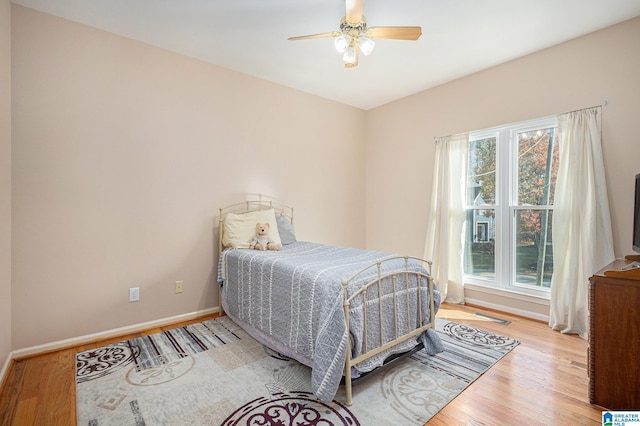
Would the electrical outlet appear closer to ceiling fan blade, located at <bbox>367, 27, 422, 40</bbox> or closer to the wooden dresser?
ceiling fan blade, located at <bbox>367, 27, 422, 40</bbox>

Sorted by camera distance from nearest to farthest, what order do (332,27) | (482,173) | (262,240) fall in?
(332,27)
(262,240)
(482,173)

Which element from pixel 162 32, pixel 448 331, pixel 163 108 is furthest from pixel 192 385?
pixel 162 32

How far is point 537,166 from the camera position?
314cm

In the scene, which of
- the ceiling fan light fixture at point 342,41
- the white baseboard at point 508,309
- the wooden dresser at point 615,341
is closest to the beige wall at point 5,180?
the ceiling fan light fixture at point 342,41

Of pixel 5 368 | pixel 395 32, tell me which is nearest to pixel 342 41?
pixel 395 32

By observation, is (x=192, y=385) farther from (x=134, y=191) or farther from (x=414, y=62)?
(x=414, y=62)

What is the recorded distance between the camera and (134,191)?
9.12 feet

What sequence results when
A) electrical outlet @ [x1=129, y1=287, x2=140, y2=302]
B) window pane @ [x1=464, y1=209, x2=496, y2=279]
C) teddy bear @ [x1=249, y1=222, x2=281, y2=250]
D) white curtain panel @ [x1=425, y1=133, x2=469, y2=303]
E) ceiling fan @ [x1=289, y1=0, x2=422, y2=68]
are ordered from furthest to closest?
1. white curtain panel @ [x1=425, y1=133, x2=469, y2=303]
2. window pane @ [x1=464, y1=209, x2=496, y2=279]
3. teddy bear @ [x1=249, y1=222, x2=281, y2=250]
4. electrical outlet @ [x1=129, y1=287, x2=140, y2=302]
5. ceiling fan @ [x1=289, y1=0, x2=422, y2=68]

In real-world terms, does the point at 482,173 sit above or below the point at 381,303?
above

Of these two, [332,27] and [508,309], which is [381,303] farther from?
[332,27]

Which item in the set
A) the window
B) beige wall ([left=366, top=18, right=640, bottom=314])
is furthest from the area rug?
beige wall ([left=366, top=18, right=640, bottom=314])

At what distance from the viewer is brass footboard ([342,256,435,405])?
1.73m

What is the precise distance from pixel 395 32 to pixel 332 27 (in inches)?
28.0

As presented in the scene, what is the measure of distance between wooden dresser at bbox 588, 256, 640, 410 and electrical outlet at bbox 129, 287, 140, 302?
3.42 metres
